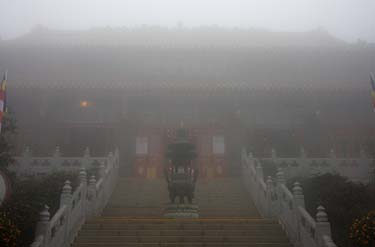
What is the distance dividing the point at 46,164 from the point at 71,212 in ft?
22.8

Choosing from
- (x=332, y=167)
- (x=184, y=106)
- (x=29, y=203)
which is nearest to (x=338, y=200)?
(x=332, y=167)

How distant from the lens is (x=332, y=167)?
15.6 metres

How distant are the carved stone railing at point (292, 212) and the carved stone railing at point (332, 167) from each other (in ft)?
7.72

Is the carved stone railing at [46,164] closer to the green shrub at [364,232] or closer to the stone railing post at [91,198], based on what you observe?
the stone railing post at [91,198]

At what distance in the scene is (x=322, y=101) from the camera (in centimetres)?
2064

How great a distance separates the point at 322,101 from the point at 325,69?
126 inches

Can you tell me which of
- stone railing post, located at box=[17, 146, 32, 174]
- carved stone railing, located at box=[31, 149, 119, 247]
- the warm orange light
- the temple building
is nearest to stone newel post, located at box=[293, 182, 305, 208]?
carved stone railing, located at box=[31, 149, 119, 247]

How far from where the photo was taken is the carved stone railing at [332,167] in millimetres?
15477

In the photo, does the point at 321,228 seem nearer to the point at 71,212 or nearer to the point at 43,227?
the point at 43,227

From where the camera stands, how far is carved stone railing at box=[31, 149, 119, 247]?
25.4 ft

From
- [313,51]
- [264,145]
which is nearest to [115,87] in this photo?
[264,145]

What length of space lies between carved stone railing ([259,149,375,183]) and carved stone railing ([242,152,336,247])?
235cm

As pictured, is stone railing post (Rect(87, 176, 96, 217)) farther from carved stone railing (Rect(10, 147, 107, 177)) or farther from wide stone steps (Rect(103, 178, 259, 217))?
carved stone railing (Rect(10, 147, 107, 177))

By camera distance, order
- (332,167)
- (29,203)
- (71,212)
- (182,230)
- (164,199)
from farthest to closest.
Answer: (332,167), (164,199), (29,203), (182,230), (71,212)
